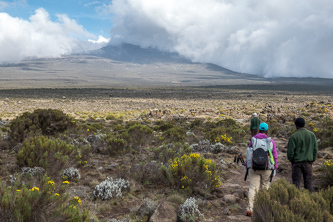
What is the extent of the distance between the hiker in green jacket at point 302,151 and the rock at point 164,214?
8.57ft

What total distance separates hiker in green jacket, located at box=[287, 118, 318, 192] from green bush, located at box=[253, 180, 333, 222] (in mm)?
1205

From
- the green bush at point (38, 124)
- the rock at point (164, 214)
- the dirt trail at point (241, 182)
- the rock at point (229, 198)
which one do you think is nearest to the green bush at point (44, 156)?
the rock at point (164, 214)

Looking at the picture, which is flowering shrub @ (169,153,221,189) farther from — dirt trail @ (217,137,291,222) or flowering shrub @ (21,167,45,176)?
flowering shrub @ (21,167,45,176)

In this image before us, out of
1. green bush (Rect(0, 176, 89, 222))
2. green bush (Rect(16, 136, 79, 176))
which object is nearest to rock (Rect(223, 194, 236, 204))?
green bush (Rect(0, 176, 89, 222))

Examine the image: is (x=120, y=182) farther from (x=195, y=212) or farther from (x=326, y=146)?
(x=326, y=146)

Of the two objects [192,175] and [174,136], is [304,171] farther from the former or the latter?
[174,136]

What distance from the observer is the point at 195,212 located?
431cm

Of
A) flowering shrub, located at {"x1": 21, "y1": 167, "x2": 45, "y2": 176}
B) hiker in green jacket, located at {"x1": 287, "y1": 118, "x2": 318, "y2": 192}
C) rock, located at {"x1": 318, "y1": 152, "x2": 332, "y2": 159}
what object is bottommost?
rock, located at {"x1": 318, "y1": 152, "x2": 332, "y2": 159}

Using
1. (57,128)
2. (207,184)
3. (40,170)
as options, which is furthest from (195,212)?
(57,128)

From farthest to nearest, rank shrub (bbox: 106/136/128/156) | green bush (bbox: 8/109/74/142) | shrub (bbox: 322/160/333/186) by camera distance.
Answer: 1. green bush (bbox: 8/109/74/142)
2. shrub (bbox: 106/136/128/156)
3. shrub (bbox: 322/160/333/186)

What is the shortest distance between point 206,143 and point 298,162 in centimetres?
553

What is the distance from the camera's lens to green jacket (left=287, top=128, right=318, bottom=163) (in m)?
4.68

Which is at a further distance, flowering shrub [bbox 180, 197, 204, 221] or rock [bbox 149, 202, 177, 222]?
flowering shrub [bbox 180, 197, 204, 221]

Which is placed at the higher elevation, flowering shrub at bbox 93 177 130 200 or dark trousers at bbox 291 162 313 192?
dark trousers at bbox 291 162 313 192
